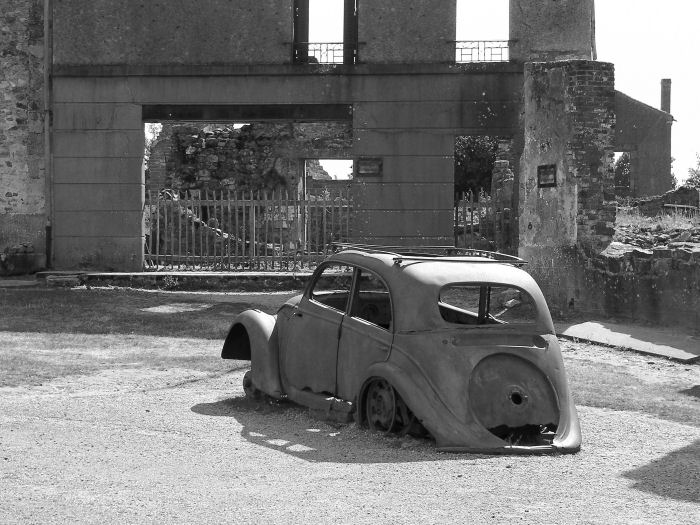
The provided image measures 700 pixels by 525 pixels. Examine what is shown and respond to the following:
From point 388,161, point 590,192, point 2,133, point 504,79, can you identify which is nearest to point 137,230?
point 2,133

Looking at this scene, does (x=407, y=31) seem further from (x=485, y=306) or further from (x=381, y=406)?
(x=381, y=406)

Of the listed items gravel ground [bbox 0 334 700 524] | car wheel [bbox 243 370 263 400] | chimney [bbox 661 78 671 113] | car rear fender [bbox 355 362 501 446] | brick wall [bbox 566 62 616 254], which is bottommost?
gravel ground [bbox 0 334 700 524]

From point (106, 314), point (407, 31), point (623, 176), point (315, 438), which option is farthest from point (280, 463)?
point (623, 176)

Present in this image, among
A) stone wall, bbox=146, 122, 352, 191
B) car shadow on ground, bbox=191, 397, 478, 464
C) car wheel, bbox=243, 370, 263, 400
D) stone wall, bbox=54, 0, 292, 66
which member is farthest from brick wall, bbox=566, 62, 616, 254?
stone wall, bbox=146, 122, 352, 191

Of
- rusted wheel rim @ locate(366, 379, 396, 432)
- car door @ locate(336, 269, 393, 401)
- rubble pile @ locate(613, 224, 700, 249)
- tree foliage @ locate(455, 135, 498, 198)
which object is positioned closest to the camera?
rusted wheel rim @ locate(366, 379, 396, 432)

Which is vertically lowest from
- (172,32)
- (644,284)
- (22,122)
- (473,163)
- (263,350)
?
(263,350)

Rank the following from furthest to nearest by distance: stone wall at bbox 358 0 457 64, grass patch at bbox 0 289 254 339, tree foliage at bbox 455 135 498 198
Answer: tree foliage at bbox 455 135 498 198, stone wall at bbox 358 0 457 64, grass patch at bbox 0 289 254 339

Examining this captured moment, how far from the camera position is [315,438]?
6949 millimetres

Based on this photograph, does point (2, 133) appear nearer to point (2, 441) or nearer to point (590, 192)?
point (590, 192)

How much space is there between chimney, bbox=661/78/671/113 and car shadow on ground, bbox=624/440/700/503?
50221 millimetres

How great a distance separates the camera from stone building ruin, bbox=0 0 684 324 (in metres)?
19.2

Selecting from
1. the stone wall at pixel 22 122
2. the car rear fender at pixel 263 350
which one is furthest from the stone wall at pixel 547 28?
the car rear fender at pixel 263 350

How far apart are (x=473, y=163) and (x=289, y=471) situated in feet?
126

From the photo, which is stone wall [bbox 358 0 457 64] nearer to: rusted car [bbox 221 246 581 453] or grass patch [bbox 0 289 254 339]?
grass patch [bbox 0 289 254 339]
